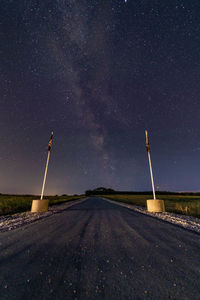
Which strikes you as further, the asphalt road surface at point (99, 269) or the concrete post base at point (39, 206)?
the concrete post base at point (39, 206)

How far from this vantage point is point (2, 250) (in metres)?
3.38

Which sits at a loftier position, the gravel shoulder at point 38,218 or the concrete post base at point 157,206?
the concrete post base at point 157,206

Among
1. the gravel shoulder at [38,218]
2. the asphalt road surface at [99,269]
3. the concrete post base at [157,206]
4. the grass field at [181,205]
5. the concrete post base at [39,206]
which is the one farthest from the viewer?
the grass field at [181,205]

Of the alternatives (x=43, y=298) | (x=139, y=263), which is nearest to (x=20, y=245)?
(x=43, y=298)

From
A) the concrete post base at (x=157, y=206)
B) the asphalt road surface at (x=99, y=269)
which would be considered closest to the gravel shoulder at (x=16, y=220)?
the asphalt road surface at (x=99, y=269)

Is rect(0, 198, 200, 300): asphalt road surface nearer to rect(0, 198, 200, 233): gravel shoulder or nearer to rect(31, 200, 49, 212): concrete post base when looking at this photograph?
rect(0, 198, 200, 233): gravel shoulder

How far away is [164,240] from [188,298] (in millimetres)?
2691

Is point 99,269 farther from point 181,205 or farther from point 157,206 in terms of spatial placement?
point 181,205


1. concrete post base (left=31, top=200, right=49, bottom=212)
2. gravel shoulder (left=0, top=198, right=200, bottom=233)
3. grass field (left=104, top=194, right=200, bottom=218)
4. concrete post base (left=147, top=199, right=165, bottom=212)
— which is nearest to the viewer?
gravel shoulder (left=0, top=198, right=200, bottom=233)

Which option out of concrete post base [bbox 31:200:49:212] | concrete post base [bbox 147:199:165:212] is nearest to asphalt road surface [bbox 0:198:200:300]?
concrete post base [bbox 147:199:165:212]

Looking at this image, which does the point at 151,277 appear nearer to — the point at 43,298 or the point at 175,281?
the point at 175,281

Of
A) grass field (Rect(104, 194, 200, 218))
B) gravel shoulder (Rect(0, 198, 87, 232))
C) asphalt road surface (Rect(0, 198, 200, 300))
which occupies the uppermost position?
asphalt road surface (Rect(0, 198, 200, 300))

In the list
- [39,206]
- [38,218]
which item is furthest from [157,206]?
[39,206]

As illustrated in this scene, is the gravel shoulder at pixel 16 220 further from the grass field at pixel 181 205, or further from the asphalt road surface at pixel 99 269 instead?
the grass field at pixel 181 205
